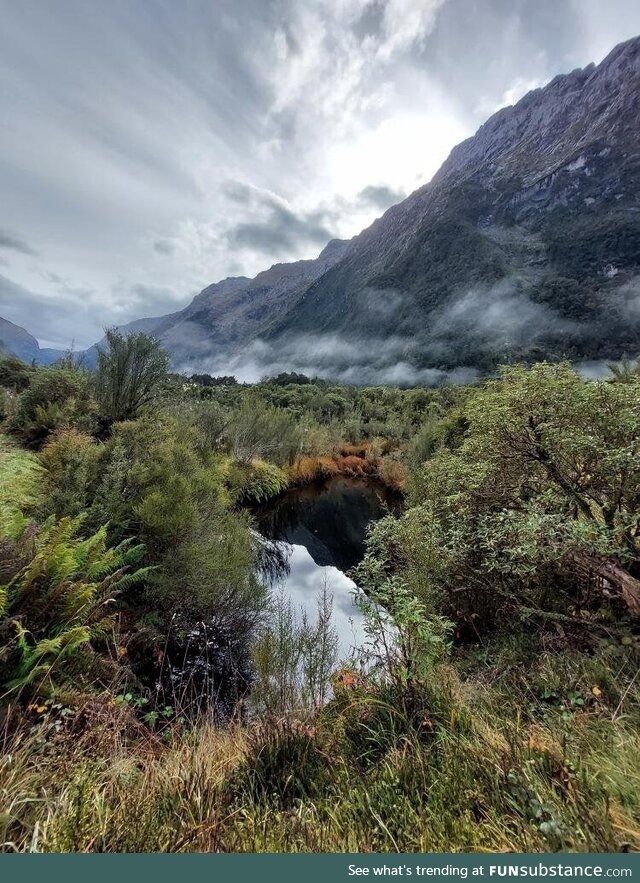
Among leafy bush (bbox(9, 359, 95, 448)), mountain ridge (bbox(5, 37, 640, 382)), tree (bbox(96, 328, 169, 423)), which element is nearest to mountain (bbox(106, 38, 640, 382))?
mountain ridge (bbox(5, 37, 640, 382))

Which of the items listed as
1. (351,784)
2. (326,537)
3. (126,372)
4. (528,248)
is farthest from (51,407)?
(528,248)

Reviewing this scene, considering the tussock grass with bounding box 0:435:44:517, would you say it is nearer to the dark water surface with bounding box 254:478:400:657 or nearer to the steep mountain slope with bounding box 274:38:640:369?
the dark water surface with bounding box 254:478:400:657

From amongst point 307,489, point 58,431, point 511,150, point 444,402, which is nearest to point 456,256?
point 511,150

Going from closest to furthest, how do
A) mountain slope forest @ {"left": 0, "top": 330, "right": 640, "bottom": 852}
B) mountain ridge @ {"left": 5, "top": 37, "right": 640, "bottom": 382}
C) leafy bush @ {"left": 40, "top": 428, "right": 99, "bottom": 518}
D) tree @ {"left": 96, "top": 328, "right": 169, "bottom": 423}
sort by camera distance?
mountain slope forest @ {"left": 0, "top": 330, "right": 640, "bottom": 852} < leafy bush @ {"left": 40, "top": 428, "right": 99, "bottom": 518} < tree @ {"left": 96, "top": 328, "right": 169, "bottom": 423} < mountain ridge @ {"left": 5, "top": 37, "right": 640, "bottom": 382}

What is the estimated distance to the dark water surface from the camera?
7.97m

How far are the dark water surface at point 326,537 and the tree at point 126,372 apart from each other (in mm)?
5694

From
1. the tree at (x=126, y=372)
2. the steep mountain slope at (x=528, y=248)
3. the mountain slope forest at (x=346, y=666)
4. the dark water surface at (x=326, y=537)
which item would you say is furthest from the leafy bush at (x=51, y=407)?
the steep mountain slope at (x=528, y=248)

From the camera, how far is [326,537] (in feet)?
44.2

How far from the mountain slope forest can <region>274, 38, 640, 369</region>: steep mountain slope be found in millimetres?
84018

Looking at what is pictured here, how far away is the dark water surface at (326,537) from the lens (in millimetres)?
7973

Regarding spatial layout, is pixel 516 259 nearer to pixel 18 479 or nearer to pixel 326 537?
pixel 326 537

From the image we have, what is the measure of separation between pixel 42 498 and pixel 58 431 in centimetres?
354

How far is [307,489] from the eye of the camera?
1902cm

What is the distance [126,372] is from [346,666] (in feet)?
31.1
